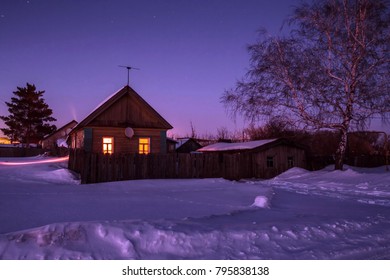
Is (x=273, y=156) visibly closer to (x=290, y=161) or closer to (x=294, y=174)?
(x=290, y=161)

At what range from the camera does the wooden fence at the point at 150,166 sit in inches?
574

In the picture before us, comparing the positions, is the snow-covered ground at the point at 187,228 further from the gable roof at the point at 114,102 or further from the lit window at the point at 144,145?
the lit window at the point at 144,145

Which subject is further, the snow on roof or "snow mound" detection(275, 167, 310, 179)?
the snow on roof

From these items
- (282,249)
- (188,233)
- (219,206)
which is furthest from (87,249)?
(219,206)

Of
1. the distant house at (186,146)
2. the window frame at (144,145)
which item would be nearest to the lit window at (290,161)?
the window frame at (144,145)

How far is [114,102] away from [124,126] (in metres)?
1.80

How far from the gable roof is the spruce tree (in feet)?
130

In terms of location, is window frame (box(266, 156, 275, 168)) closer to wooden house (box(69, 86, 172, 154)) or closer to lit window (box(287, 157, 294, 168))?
lit window (box(287, 157, 294, 168))

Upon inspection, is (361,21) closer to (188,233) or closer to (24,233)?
(188,233)

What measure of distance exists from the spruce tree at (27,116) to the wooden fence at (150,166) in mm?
44116

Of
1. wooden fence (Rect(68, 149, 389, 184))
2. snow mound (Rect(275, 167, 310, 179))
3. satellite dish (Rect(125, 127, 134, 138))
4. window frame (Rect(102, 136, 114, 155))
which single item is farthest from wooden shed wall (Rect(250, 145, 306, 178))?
window frame (Rect(102, 136, 114, 155))

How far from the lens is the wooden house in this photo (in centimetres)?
2077

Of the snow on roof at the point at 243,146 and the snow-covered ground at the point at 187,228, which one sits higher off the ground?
the snow on roof at the point at 243,146

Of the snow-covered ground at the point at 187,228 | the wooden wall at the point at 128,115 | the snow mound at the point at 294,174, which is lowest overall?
the snow-covered ground at the point at 187,228
